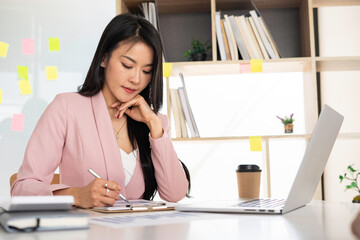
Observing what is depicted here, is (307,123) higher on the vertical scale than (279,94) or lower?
lower

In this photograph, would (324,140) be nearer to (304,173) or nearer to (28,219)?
(304,173)

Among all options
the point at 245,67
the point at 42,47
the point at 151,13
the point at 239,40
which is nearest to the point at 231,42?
the point at 239,40

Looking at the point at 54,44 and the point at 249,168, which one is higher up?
the point at 54,44

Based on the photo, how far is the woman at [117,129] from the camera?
4.81ft

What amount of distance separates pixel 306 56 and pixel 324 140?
1653mm

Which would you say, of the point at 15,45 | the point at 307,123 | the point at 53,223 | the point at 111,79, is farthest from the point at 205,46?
the point at 53,223

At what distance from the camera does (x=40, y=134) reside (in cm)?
142

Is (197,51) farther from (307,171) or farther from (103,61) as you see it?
(307,171)

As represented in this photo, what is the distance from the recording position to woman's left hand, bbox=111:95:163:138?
156 centimetres

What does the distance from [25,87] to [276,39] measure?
1.72m

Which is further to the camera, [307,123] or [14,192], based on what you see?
[307,123]

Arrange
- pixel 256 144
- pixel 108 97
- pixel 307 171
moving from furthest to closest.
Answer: pixel 256 144, pixel 108 97, pixel 307 171

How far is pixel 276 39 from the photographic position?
106 inches

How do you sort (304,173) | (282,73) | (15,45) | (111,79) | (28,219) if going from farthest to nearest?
(15,45), (282,73), (111,79), (304,173), (28,219)
